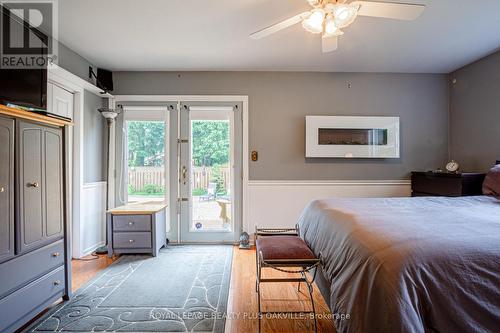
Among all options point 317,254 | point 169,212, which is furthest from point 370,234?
point 169,212

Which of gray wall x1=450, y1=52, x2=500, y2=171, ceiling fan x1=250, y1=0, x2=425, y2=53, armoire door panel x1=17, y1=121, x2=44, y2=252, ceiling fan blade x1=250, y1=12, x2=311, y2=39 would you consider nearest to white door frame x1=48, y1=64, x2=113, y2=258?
armoire door panel x1=17, y1=121, x2=44, y2=252

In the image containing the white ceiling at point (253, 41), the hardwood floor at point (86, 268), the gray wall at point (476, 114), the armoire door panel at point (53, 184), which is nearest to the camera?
the armoire door panel at point (53, 184)

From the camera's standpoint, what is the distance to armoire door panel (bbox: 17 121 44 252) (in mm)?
1610

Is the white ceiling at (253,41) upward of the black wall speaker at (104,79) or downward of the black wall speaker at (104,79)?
upward

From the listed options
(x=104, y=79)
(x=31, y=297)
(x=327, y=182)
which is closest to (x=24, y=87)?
(x=31, y=297)

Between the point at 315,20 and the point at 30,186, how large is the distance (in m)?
2.30

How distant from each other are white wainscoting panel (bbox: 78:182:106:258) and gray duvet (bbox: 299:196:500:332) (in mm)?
3095

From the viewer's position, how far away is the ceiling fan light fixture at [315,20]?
1564mm

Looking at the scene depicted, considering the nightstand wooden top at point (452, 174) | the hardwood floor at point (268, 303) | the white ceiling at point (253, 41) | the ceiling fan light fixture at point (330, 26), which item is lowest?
the hardwood floor at point (268, 303)

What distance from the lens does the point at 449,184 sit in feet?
9.05

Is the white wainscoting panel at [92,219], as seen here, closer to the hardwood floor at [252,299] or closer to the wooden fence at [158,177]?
the hardwood floor at [252,299]

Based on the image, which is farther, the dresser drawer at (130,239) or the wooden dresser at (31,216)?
the dresser drawer at (130,239)

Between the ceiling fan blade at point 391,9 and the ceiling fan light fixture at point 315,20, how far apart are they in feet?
0.71

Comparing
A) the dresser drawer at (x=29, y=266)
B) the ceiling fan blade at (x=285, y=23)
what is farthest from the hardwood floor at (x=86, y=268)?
the ceiling fan blade at (x=285, y=23)
